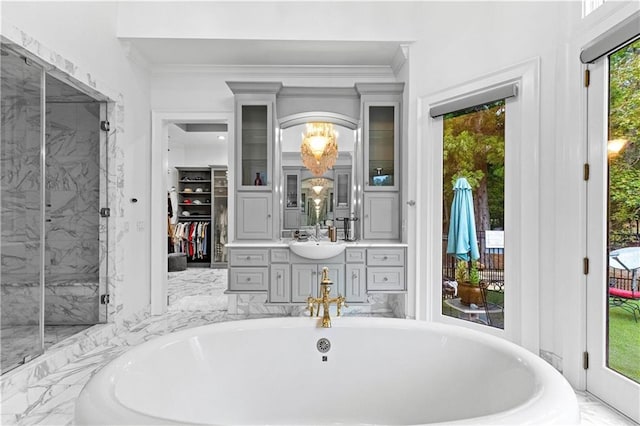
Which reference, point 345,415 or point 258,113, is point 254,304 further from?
point 345,415

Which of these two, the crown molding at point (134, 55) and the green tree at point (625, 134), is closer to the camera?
the green tree at point (625, 134)

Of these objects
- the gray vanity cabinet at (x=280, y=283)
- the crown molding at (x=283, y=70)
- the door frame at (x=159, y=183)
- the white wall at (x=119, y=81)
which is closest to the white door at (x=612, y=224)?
the crown molding at (x=283, y=70)

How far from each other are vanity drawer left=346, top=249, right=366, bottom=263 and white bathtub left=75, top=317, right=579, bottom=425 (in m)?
1.58

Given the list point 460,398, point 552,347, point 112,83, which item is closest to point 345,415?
point 460,398

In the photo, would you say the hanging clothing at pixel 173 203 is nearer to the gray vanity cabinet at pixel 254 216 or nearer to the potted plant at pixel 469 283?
the gray vanity cabinet at pixel 254 216

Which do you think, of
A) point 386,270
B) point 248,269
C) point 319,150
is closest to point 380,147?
point 319,150

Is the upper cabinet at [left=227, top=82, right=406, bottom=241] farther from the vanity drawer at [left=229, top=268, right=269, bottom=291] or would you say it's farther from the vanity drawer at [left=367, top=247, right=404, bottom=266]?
the vanity drawer at [left=229, top=268, right=269, bottom=291]

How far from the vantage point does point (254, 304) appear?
409cm

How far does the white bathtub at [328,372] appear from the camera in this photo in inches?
64.6

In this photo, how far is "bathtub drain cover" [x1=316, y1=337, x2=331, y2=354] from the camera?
75.8 inches

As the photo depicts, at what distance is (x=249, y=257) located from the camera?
3537 mm

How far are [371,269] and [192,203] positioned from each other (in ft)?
16.2

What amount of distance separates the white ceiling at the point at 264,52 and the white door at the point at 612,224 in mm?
1843

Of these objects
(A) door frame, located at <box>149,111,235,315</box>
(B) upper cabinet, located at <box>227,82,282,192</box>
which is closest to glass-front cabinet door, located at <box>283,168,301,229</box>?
(B) upper cabinet, located at <box>227,82,282,192</box>
